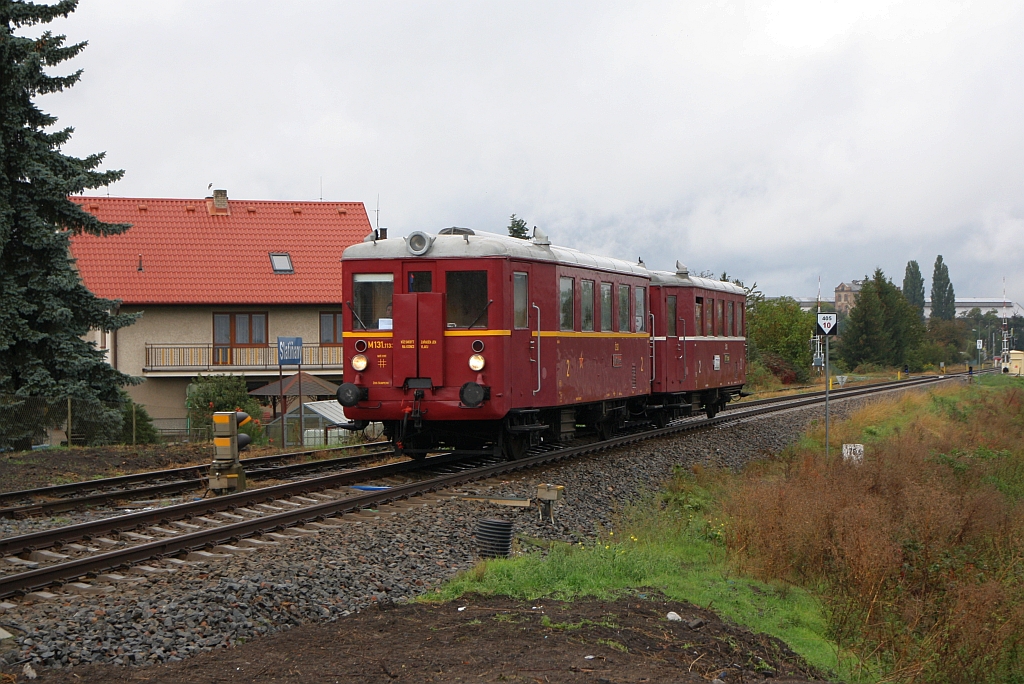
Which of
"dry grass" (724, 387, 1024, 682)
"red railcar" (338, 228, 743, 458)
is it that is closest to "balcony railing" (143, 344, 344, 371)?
"dry grass" (724, 387, 1024, 682)

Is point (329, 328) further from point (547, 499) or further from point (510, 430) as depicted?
point (547, 499)

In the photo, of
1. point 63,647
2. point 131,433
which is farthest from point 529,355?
point 131,433

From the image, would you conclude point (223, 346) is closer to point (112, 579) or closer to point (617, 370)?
point (617, 370)

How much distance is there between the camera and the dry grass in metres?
8.91

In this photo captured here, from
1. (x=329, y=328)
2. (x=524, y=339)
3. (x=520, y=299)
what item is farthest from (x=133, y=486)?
(x=329, y=328)

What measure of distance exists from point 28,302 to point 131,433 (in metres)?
3.37

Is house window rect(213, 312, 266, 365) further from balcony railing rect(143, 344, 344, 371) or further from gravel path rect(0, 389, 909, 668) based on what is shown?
gravel path rect(0, 389, 909, 668)

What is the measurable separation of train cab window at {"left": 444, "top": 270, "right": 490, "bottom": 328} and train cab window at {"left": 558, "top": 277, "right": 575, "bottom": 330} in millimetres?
1901

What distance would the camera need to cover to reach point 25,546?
9.24 metres

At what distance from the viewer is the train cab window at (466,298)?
13.5 meters

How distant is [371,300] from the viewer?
46.0 ft

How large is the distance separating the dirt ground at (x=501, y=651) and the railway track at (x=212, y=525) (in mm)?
2317

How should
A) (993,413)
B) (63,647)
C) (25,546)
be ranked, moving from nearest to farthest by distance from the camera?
(63,647)
(25,546)
(993,413)

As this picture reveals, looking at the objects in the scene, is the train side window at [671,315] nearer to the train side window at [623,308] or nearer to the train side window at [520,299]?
the train side window at [623,308]
